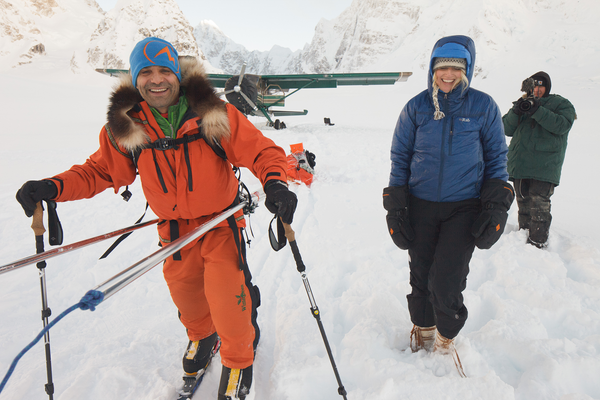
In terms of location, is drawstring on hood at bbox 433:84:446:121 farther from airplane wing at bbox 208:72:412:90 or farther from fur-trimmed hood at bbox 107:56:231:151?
airplane wing at bbox 208:72:412:90

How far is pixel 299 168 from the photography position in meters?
6.39

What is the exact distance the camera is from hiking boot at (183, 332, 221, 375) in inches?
85.9

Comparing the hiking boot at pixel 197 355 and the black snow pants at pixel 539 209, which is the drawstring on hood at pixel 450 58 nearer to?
the hiking boot at pixel 197 355

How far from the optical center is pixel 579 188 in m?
6.39

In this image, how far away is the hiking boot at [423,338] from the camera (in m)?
2.31

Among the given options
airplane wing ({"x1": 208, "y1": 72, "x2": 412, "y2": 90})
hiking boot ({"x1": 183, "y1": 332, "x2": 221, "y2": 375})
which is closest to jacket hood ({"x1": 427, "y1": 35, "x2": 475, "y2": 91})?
hiking boot ({"x1": 183, "y1": 332, "x2": 221, "y2": 375})

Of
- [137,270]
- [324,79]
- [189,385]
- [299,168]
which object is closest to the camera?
[137,270]

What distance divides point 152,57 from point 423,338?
2742 mm

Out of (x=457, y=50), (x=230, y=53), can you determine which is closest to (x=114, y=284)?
(x=457, y=50)

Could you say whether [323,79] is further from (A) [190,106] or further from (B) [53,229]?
(B) [53,229]

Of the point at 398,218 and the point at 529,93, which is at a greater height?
the point at 529,93

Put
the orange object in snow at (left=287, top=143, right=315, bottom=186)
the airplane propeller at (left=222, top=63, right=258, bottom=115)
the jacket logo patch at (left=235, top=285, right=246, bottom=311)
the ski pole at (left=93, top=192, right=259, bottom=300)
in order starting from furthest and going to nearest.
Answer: the airplane propeller at (left=222, top=63, right=258, bottom=115) < the orange object in snow at (left=287, top=143, right=315, bottom=186) < the jacket logo patch at (left=235, top=285, right=246, bottom=311) < the ski pole at (left=93, top=192, right=259, bottom=300)

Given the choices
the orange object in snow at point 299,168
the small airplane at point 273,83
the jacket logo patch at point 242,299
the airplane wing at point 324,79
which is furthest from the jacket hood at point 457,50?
the airplane wing at point 324,79

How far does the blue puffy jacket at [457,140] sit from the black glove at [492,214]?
0.09 m
